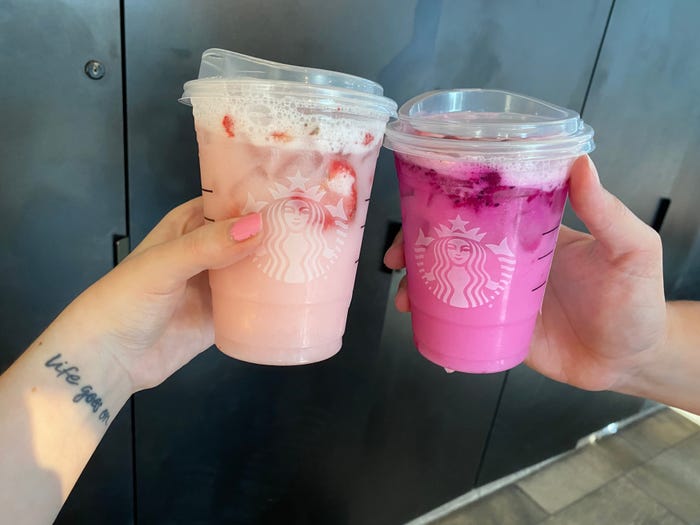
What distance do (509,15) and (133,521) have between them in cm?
143

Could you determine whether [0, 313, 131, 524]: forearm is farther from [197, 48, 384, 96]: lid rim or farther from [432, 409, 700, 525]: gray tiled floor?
[432, 409, 700, 525]: gray tiled floor

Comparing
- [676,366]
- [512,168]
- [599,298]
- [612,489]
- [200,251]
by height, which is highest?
[512,168]

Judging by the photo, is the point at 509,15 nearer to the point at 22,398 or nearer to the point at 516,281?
the point at 516,281

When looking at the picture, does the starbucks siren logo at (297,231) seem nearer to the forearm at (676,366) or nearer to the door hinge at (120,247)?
the door hinge at (120,247)

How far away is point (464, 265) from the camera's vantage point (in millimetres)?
799

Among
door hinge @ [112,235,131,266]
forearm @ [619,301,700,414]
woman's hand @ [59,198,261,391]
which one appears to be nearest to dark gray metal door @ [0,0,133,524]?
door hinge @ [112,235,131,266]

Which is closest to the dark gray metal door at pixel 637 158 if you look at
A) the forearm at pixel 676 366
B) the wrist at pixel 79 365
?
the forearm at pixel 676 366

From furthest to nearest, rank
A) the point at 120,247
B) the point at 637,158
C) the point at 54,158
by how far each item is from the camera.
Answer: the point at 637,158
the point at 120,247
the point at 54,158

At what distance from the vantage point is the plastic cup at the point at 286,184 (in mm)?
696

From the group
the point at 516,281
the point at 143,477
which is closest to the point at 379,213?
the point at 516,281

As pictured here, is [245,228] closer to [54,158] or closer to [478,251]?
[478,251]

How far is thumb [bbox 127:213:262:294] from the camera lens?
69cm

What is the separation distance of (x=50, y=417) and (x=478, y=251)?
0.62m

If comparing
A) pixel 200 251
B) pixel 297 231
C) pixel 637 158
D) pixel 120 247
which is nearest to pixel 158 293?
pixel 200 251
